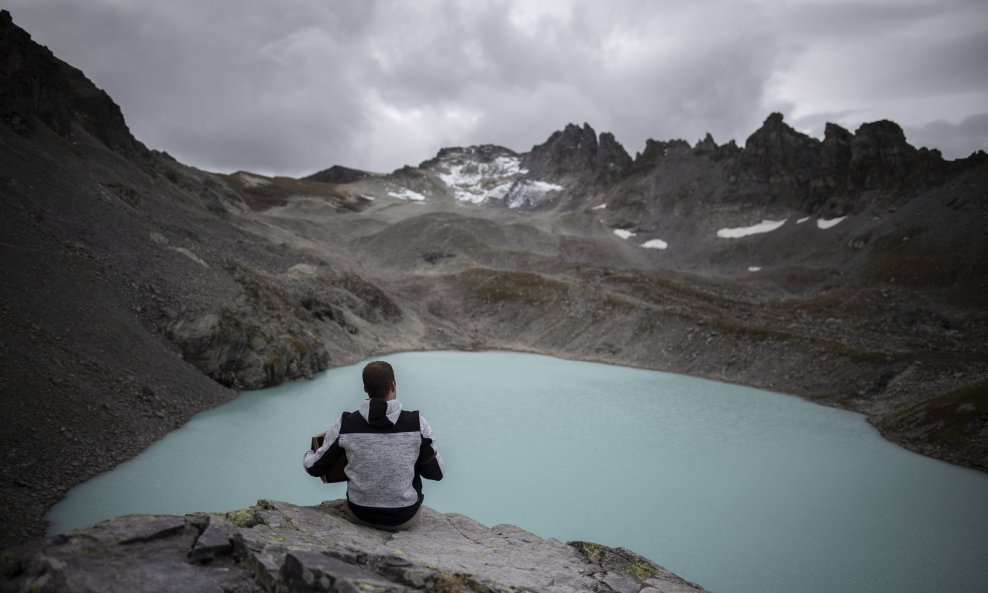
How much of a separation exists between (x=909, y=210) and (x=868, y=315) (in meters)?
A: 41.2

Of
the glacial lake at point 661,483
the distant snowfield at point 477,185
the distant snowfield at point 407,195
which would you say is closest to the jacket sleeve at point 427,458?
the glacial lake at point 661,483

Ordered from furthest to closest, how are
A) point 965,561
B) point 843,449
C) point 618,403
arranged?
point 618,403
point 843,449
point 965,561

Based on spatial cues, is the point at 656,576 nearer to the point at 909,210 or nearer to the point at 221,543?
the point at 221,543

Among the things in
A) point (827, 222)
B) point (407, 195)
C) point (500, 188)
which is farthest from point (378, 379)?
point (500, 188)

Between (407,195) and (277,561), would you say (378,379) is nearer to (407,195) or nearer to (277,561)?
(277,561)

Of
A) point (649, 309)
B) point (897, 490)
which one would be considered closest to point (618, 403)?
point (897, 490)

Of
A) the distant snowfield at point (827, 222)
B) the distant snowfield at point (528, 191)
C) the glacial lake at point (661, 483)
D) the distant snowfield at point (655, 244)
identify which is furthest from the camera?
the distant snowfield at point (528, 191)

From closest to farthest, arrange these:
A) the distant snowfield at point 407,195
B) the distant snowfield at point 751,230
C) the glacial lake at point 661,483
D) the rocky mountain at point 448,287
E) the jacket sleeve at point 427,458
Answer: the jacket sleeve at point 427,458
the glacial lake at point 661,483
the rocky mountain at point 448,287
the distant snowfield at point 751,230
the distant snowfield at point 407,195

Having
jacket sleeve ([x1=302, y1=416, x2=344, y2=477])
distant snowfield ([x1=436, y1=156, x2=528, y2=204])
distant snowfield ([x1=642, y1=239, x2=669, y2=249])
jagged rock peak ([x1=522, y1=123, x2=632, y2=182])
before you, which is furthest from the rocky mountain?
distant snowfield ([x1=436, y1=156, x2=528, y2=204])

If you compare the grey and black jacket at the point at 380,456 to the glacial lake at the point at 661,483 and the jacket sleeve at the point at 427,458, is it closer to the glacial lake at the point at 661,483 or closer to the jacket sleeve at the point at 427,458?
the jacket sleeve at the point at 427,458

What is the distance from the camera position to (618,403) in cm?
2998

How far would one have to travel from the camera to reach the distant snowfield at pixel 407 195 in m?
165

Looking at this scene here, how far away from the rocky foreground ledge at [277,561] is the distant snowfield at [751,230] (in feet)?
357

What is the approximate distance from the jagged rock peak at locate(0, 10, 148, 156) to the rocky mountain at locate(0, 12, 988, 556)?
0.76ft
